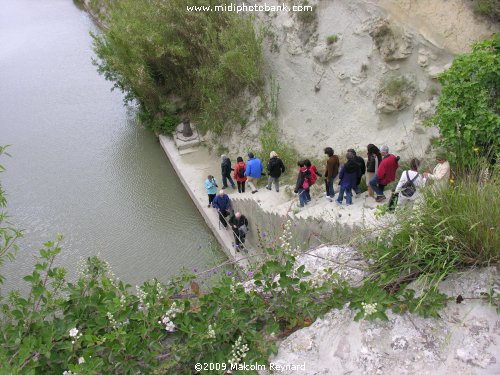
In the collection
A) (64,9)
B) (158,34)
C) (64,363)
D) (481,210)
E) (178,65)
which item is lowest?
(64,363)

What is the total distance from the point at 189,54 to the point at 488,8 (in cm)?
791

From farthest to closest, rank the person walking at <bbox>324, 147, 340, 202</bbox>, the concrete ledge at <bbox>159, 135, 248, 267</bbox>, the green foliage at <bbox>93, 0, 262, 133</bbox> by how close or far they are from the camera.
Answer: the green foliage at <bbox>93, 0, 262, 133</bbox> → the concrete ledge at <bbox>159, 135, 248, 267</bbox> → the person walking at <bbox>324, 147, 340, 202</bbox>

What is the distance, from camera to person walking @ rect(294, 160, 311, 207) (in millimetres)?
8648

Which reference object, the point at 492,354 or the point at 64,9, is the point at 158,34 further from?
the point at 64,9

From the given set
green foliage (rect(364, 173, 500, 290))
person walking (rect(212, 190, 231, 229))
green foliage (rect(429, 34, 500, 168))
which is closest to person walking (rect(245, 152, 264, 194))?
person walking (rect(212, 190, 231, 229))

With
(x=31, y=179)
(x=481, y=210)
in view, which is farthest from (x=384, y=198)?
(x=31, y=179)

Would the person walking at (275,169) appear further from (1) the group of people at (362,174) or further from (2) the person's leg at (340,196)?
(2) the person's leg at (340,196)

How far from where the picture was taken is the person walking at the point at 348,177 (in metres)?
7.97

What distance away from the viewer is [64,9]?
1250 inches

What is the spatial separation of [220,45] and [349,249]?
31.0 feet

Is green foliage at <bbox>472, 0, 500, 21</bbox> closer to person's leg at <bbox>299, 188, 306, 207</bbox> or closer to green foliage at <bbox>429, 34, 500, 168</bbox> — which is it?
green foliage at <bbox>429, 34, 500, 168</bbox>

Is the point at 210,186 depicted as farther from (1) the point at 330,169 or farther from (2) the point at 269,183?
(1) the point at 330,169

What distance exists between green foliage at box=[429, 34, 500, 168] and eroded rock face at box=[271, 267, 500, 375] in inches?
135

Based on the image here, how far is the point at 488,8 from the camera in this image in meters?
8.98
